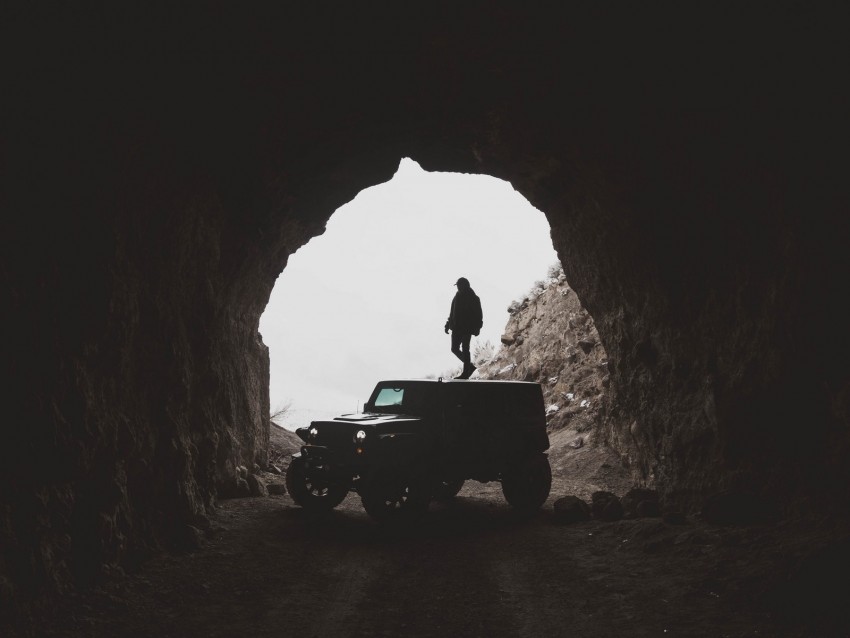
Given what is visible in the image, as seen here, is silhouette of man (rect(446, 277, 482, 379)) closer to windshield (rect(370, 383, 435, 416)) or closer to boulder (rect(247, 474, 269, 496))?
windshield (rect(370, 383, 435, 416))

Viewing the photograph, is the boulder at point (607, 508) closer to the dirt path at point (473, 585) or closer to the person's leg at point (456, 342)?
the dirt path at point (473, 585)

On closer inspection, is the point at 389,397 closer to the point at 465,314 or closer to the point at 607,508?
the point at 465,314

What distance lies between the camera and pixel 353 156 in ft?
42.5

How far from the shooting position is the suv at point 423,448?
371 inches

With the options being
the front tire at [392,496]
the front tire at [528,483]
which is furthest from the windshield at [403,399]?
the front tire at [528,483]

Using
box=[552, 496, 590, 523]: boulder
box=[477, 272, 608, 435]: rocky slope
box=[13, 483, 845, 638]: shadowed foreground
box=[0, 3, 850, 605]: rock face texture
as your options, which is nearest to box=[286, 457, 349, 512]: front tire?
box=[13, 483, 845, 638]: shadowed foreground

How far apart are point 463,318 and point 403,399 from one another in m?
3.85

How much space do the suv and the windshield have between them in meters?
0.02

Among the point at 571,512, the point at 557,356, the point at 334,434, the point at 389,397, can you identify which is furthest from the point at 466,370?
the point at 557,356

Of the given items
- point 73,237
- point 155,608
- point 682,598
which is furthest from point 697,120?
point 155,608

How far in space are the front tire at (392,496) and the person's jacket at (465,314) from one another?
17.5ft

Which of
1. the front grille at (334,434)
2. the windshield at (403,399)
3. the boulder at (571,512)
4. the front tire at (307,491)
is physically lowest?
the boulder at (571,512)

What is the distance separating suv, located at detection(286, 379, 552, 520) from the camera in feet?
30.9

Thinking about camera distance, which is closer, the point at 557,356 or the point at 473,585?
the point at 473,585
